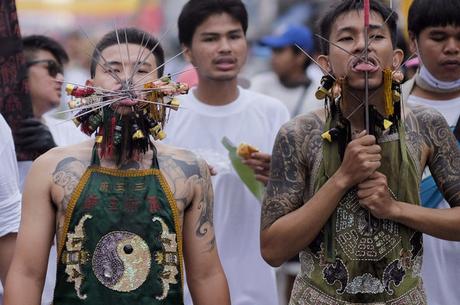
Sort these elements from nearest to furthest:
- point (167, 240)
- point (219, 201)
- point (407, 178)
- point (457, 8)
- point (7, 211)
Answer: point (167, 240), point (407, 178), point (7, 211), point (457, 8), point (219, 201)

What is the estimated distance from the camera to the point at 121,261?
15.2 ft

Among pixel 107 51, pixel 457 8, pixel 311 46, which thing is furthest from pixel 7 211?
pixel 311 46

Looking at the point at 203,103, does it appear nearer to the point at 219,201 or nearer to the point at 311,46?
the point at 219,201

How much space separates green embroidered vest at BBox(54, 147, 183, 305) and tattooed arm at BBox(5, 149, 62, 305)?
0.07 metres

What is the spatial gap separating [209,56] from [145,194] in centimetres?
257

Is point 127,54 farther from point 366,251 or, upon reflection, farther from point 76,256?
point 366,251

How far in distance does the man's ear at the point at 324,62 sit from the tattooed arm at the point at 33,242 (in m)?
1.31

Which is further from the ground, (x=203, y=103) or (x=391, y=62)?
(x=203, y=103)

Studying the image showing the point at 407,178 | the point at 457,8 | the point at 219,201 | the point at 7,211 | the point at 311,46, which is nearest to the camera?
the point at 407,178

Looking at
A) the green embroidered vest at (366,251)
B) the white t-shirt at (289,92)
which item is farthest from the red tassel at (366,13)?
the white t-shirt at (289,92)

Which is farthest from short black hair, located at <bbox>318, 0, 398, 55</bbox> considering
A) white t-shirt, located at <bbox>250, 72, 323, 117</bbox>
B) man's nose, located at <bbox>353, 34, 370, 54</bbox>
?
white t-shirt, located at <bbox>250, 72, 323, 117</bbox>

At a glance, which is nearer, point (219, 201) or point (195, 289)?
point (195, 289)

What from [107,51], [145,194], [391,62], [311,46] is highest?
[311,46]

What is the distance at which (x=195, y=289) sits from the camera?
15.7 ft
